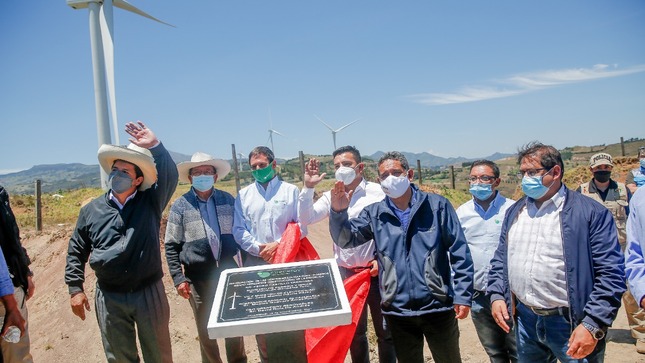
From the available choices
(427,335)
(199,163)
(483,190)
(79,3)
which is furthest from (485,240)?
(79,3)

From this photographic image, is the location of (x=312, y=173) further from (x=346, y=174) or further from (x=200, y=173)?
(x=200, y=173)

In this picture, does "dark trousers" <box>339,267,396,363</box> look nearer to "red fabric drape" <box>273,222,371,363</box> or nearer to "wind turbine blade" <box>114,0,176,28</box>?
"red fabric drape" <box>273,222,371,363</box>

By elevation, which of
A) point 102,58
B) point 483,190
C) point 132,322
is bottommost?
point 132,322

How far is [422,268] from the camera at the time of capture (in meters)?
2.96

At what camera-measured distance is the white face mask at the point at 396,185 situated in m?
3.21

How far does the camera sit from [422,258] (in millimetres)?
2973

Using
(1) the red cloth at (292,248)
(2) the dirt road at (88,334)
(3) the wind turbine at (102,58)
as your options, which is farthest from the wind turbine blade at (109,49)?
(1) the red cloth at (292,248)

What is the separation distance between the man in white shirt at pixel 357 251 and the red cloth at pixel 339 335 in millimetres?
138

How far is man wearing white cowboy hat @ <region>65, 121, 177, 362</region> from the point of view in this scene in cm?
342

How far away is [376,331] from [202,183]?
2277mm

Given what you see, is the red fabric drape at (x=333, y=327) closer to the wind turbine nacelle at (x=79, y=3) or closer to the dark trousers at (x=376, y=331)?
the dark trousers at (x=376, y=331)

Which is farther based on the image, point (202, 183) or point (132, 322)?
point (202, 183)

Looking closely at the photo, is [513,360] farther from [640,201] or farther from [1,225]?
[1,225]

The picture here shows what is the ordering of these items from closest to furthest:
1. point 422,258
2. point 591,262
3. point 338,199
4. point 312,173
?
point 591,262 → point 422,258 → point 338,199 → point 312,173
